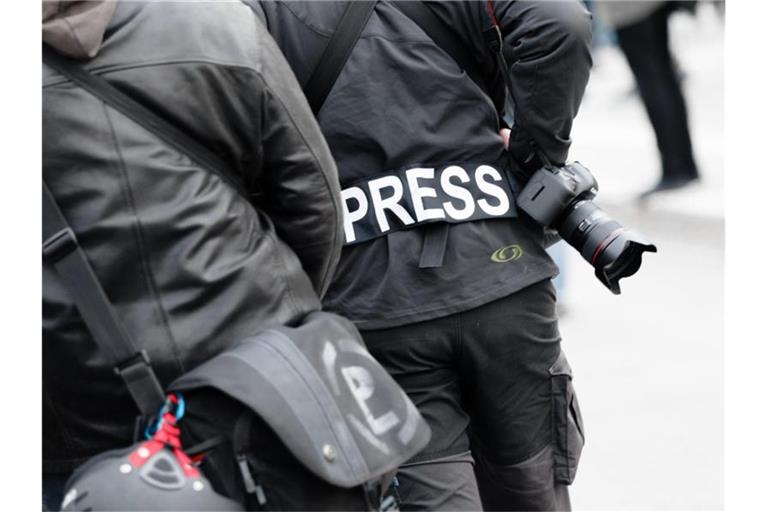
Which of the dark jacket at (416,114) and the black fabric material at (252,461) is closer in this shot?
the black fabric material at (252,461)

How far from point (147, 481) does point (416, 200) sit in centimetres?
109

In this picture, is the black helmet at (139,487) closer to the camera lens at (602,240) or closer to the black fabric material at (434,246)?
the black fabric material at (434,246)

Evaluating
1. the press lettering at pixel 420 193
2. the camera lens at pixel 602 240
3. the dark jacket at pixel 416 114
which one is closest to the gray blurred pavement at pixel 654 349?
the camera lens at pixel 602 240

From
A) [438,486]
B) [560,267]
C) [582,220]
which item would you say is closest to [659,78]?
[560,267]

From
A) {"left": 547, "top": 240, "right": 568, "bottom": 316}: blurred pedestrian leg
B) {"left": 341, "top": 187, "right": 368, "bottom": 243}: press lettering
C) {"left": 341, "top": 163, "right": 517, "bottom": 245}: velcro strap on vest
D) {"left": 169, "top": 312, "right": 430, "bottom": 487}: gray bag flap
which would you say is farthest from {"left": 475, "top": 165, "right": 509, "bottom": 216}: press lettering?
{"left": 547, "top": 240, "right": 568, "bottom": 316}: blurred pedestrian leg

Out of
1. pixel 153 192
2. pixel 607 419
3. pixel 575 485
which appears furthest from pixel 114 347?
pixel 607 419

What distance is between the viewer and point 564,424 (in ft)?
9.96

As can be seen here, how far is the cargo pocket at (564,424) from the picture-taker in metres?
3.02

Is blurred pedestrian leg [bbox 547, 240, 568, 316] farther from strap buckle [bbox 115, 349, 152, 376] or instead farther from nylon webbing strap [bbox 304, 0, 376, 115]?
strap buckle [bbox 115, 349, 152, 376]

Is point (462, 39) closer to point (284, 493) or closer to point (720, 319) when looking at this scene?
point (284, 493)

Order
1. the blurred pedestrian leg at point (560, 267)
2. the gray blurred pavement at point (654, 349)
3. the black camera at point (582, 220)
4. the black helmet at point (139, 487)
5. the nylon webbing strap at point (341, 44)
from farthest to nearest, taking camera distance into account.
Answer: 1. the blurred pedestrian leg at point (560, 267)
2. the gray blurred pavement at point (654, 349)
3. the black camera at point (582, 220)
4. the nylon webbing strap at point (341, 44)
5. the black helmet at point (139, 487)

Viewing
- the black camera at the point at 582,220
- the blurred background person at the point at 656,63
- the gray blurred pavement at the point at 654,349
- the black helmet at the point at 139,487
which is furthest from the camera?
the blurred background person at the point at 656,63

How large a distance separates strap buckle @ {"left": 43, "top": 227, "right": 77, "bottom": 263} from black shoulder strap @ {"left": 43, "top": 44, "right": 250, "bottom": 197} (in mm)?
209

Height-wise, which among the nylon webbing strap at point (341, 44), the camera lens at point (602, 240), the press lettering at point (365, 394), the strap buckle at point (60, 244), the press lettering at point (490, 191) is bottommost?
the camera lens at point (602, 240)
